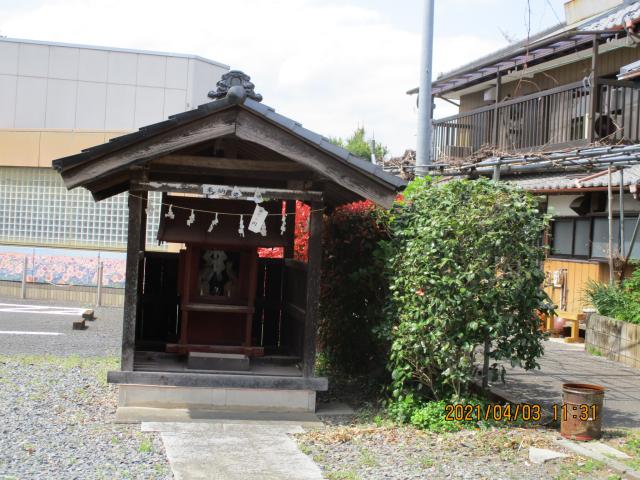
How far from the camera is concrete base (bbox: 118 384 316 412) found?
8.74m

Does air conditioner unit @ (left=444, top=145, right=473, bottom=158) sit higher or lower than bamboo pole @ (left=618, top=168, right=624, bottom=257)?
higher

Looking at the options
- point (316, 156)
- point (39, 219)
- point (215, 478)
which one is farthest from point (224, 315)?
point (39, 219)

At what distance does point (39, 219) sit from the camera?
22641mm

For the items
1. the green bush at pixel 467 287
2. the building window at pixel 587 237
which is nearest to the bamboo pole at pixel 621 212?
the building window at pixel 587 237

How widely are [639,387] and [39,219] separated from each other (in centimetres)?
1787

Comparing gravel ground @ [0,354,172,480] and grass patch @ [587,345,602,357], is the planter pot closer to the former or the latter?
grass patch @ [587,345,602,357]

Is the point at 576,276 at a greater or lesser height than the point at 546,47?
lesser

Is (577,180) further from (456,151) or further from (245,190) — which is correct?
(245,190)

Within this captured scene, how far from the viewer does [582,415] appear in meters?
7.65

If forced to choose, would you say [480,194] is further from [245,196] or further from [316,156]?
[245,196]

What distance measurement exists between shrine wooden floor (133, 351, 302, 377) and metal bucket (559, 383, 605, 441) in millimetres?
3221

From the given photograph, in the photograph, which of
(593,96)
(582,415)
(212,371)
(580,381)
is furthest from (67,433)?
(593,96)

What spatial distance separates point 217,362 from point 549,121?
39.2 ft

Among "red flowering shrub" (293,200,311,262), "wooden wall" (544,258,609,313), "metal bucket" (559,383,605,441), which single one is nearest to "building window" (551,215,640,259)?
"wooden wall" (544,258,609,313)
